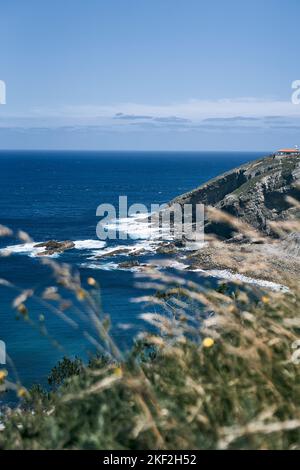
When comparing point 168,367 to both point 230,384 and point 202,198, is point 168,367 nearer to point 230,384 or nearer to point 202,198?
point 230,384

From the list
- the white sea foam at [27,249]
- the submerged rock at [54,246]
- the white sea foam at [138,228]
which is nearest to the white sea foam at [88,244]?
the submerged rock at [54,246]

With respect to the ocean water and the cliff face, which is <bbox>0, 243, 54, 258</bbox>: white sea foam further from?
the cliff face

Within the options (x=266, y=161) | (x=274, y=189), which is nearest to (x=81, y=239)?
(x=274, y=189)

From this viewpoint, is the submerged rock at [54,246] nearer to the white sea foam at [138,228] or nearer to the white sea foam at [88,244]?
the white sea foam at [88,244]

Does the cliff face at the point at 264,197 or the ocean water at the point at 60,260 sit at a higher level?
the cliff face at the point at 264,197

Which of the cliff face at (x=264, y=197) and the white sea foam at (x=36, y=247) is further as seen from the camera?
the cliff face at (x=264, y=197)

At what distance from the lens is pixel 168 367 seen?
5258 millimetres

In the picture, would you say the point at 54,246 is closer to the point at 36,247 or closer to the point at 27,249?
the point at 36,247

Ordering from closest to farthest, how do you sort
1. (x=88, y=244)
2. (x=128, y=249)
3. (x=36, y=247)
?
(x=128, y=249), (x=36, y=247), (x=88, y=244)

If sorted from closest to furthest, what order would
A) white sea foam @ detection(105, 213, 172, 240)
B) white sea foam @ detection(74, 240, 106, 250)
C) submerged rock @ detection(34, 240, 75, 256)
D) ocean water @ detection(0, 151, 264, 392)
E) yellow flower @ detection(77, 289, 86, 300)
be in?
1. yellow flower @ detection(77, 289, 86, 300)
2. ocean water @ detection(0, 151, 264, 392)
3. submerged rock @ detection(34, 240, 75, 256)
4. white sea foam @ detection(74, 240, 106, 250)
5. white sea foam @ detection(105, 213, 172, 240)

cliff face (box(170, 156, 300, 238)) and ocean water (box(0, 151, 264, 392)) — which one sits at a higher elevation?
cliff face (box(170, 156, 300, 238))

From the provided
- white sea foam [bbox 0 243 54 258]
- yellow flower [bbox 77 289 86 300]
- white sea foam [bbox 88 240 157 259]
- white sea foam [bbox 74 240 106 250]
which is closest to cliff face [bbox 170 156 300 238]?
white sea foam [bbox 88 240 157 259]

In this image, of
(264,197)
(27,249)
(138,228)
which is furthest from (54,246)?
(264,197)

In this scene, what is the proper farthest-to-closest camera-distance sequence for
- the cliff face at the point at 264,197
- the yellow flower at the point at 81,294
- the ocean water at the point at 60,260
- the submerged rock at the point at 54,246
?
1. the cliff face at the point at 264,197
2. the submerged rock at the point at 54,246
3. the ocean water at the point at 60,260
4. the yellow flower at the point at 81,294
